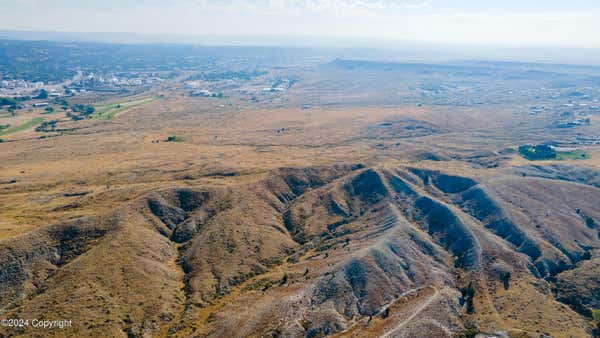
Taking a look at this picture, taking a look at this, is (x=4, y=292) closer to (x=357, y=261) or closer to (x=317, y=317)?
(x=317, y=317)

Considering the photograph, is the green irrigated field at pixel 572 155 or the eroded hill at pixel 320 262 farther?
the green irrigated field at pixel 572 155

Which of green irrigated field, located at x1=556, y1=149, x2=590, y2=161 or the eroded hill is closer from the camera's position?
the eroded hill

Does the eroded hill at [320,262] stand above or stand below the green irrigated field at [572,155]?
below

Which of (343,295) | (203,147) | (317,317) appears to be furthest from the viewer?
(203,147)

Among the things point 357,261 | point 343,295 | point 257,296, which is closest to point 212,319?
point 257,296

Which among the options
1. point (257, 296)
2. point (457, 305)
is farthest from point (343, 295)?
point (457, 305)

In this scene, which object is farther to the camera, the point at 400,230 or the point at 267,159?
the point at 267,159

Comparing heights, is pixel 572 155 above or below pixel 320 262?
above

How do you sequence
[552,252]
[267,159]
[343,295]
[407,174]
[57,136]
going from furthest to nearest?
[57,136], [267,159], [407,174], [552,252], [343,295]

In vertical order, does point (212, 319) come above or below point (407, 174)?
below

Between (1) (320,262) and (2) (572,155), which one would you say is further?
(2) (572,155)

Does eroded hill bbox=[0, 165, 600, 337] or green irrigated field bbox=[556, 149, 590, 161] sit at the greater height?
green irrigated field bbox=[556, 149, 590, 161]
